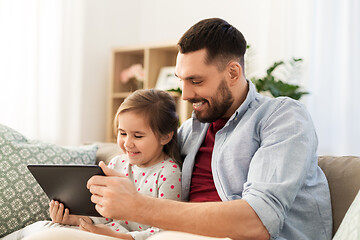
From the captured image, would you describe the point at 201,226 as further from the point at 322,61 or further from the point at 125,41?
the point at 125,41

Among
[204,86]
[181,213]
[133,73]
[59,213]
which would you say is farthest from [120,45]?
[181,213]

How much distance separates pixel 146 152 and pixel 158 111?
0.16 meters

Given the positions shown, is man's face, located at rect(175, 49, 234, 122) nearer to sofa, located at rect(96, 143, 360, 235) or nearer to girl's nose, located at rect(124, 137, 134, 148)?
girl's nose, located at rect(124, 137, 134, 148)

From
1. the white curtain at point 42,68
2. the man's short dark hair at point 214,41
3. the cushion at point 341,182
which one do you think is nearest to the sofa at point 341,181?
the cushion at point 341,182

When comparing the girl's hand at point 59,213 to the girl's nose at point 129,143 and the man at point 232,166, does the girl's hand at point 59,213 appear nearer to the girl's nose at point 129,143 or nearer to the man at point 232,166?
the man at point 232,166

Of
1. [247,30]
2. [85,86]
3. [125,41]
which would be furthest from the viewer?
[125,41]

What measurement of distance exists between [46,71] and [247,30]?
A: 5.53 feet

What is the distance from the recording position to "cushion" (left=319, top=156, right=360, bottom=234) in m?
1.52

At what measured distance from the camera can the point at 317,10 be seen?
3.44m

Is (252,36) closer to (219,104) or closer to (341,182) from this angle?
(219,104)

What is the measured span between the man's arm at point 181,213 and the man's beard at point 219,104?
453mm

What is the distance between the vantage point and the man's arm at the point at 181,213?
4.28 ft

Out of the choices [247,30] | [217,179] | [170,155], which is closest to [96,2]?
[247,30]

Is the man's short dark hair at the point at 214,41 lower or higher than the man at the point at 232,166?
higher
